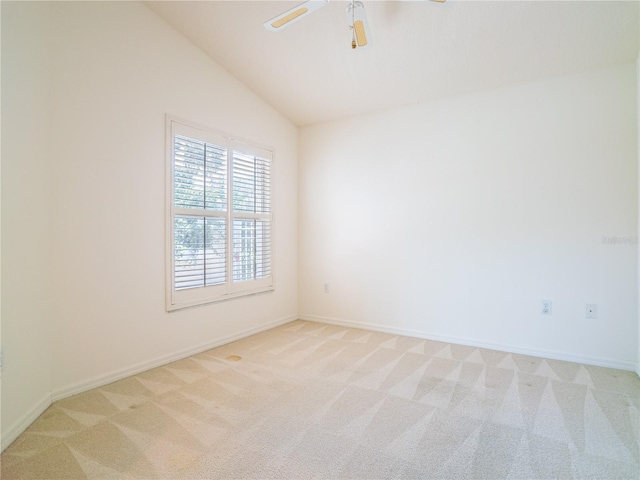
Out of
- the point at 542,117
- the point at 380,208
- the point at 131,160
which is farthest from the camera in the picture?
the point at 380,208

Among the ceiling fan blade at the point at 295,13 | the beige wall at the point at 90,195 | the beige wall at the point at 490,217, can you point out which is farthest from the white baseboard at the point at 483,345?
the ceiling fan blade at the point at 295,13

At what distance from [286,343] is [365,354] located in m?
0.86

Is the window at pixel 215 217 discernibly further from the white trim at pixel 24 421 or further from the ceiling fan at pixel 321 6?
the ceiling fan at pixel 321 6

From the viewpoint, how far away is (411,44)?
9.14 ft

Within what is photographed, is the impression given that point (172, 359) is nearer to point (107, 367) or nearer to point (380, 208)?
point (107, 367)

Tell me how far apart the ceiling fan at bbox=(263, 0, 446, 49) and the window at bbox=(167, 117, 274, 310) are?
4.41ft

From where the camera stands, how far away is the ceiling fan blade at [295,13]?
2020mm

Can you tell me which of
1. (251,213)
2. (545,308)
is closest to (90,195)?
(251,213)

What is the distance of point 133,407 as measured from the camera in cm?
214

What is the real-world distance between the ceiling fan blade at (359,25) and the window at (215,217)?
1.72 meters

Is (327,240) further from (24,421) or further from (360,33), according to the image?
(24,421)

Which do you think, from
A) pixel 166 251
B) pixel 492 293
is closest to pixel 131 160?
pixel 166 251

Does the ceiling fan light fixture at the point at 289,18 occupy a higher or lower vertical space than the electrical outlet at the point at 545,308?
higher

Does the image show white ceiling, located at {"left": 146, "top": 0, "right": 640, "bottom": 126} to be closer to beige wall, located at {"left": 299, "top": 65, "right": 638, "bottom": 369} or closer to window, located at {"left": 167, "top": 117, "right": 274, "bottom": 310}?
beige wall, located at {"left": 299, "top": 65, "right": 638, "bottom": 369}
